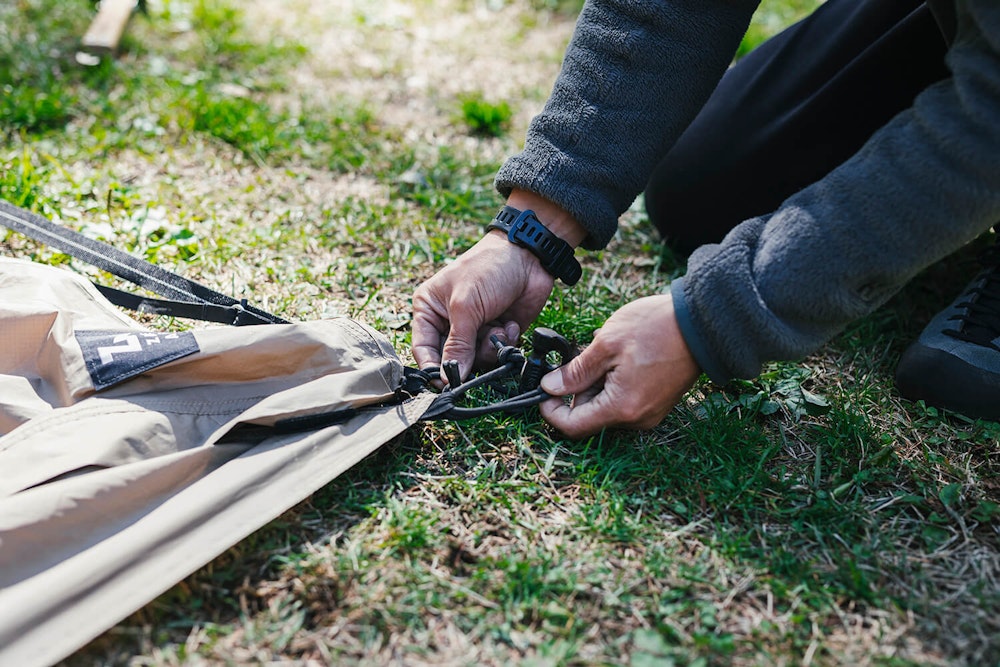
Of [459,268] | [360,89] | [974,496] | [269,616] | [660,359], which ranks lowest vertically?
[974,496]

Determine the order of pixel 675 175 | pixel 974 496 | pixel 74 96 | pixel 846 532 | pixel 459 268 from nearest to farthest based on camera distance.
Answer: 1. pixel 846 532
2. pixel 974 496
3. pixel 459 268
4. pixel 675 175
5. pixel 74 96

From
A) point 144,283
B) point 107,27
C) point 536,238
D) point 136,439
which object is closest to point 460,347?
point 536,238

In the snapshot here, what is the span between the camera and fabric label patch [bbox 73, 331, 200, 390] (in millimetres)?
1670

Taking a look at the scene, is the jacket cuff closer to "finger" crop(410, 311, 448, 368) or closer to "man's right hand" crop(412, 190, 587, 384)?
"man's right hand" crop(412, 190, 587, 384)

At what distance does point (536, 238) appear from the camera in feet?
6.70

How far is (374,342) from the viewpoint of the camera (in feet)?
6.16

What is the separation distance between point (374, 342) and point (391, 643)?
688 millimetres

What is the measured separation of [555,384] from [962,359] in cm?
108

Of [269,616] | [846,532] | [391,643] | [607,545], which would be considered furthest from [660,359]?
[269,616]

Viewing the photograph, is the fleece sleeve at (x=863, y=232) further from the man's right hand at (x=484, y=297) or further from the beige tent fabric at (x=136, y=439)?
the beige tent fabric at (x=136, y=439)

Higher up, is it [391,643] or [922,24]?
[922,24]

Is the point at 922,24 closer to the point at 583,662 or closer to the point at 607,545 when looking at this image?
the point at 607,545

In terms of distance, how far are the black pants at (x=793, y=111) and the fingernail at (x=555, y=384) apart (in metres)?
1.06

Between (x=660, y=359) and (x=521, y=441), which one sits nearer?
(x=660, y=359)
